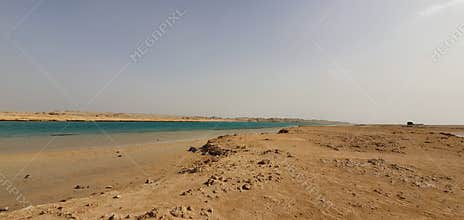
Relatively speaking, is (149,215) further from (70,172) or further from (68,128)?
(68,128)

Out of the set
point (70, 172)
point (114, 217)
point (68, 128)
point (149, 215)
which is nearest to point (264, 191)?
point (149, 215)

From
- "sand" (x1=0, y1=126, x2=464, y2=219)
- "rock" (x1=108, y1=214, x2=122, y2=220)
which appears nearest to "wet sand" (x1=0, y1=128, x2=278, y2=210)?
"sand" (x1=0, y1=126, x2=464, y2=219)

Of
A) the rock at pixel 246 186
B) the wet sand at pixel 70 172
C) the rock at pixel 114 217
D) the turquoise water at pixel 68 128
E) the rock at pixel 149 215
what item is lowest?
the turquoise water at pixel 68 128

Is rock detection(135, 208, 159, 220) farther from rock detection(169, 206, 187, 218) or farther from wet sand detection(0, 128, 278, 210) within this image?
wet sand detection(0, 128, 278, 210)

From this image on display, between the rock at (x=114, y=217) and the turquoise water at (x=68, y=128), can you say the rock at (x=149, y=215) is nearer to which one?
the rock at (x=114, y=217)

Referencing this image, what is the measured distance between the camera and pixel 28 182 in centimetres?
888

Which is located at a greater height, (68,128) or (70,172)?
(70,172)

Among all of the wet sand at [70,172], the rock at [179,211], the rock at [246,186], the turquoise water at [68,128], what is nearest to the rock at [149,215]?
the rock at [179,211]
